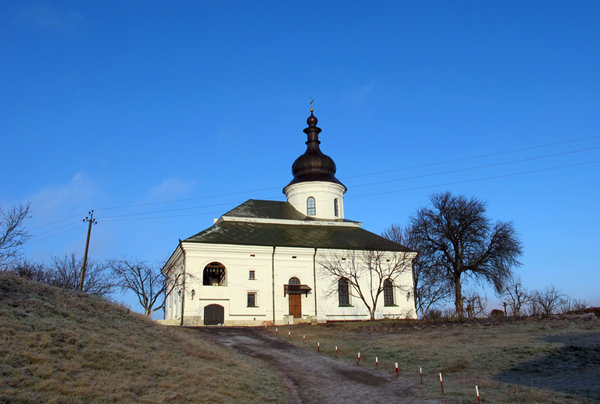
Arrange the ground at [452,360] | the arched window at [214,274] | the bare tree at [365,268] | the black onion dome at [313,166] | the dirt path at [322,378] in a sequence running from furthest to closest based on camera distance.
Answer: the black onion dome at [313,166] < the bare tree at [365,268] < the arched window at [214,274] < the dirt path at [322,378] < the ground at [452,360]

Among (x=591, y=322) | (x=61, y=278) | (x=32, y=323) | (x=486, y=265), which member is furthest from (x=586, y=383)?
(x=61, y=278)

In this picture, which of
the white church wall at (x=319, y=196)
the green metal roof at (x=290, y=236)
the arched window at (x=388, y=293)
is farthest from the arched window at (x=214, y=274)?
the arched window at (x=388, y=293)

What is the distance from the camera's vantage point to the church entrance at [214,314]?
33.9 m

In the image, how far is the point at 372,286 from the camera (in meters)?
38.4

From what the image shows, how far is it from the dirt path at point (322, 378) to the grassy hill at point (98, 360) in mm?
733

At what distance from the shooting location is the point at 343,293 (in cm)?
3784

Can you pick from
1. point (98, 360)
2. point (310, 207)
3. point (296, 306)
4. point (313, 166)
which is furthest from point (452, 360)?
point (313, 166)

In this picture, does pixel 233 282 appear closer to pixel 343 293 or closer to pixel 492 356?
pixel 343 293

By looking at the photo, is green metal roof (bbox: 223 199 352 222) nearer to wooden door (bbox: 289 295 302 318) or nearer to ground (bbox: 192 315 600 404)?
wooden door (bbox: 289 295 302 318)

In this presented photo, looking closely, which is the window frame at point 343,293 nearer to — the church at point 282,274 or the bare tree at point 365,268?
the church at point 282,274

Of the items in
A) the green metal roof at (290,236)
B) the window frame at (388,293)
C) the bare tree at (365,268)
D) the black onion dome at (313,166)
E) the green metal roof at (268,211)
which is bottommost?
the window frame at (388,293)

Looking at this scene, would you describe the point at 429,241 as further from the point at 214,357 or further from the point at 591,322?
the point at 214,357

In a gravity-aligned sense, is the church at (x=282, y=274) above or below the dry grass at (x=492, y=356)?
above

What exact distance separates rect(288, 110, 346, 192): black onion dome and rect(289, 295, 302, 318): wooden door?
12205 millimetres
